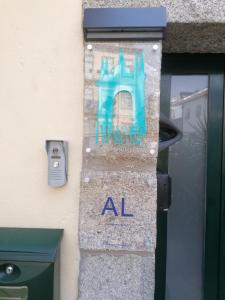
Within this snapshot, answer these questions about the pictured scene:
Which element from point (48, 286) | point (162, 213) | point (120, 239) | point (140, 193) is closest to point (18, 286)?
point (48, 286)

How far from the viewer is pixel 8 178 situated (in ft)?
7.86

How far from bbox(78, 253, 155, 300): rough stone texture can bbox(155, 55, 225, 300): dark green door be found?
1.71ft

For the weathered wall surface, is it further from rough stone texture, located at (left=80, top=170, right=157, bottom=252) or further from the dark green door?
rough stone texture, located at (left=80, top=170, right=157, bottom=252)

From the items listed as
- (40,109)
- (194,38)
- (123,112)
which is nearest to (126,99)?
(123,112)

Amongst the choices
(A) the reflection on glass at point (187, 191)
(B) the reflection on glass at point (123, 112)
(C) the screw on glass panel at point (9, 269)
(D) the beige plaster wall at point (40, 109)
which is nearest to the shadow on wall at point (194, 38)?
(A) the reflection on glass at point (187, 191)

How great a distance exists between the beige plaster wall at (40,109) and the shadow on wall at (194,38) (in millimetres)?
694

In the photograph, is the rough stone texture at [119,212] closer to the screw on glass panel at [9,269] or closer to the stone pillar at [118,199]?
the stone pillar at [118,199]

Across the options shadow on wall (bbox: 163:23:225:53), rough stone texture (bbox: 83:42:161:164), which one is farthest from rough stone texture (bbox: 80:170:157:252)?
shadow on wall (bbox: 163:23:225:53)

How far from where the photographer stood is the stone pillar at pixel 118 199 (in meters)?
2.32

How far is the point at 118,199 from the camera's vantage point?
2.34 meters

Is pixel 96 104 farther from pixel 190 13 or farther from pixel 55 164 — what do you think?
pixel 190 13

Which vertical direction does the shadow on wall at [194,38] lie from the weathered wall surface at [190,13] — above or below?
below

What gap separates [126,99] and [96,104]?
0.22 meters

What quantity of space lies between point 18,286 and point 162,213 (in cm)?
134
